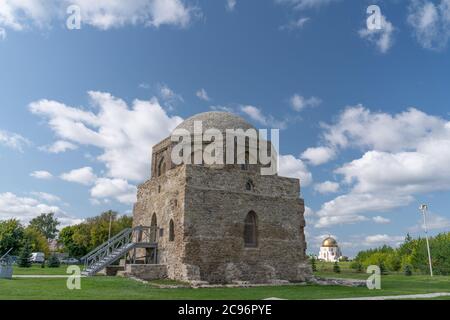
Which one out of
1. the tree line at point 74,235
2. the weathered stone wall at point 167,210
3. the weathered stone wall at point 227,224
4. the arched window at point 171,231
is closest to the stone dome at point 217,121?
the weathered stone wall at point 227,224

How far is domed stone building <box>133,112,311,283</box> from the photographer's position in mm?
21031

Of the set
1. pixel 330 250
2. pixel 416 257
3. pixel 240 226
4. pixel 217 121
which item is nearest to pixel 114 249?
pixel 240 226

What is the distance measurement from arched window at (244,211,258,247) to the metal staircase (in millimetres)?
5389

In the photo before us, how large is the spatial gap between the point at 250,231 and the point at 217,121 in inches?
285

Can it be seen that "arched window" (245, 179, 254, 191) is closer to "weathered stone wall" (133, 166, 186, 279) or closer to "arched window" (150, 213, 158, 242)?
"weathered stone wall" (133, 166, 186, 279)

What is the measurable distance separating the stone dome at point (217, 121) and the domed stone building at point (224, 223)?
0.20 feet

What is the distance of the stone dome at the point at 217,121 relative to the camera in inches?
992

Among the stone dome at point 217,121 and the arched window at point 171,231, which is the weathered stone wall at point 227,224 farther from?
the stone dome at point 217,121

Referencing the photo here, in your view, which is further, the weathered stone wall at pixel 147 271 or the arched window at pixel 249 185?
the arched window at pixel 249 185

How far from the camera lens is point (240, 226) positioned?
22.4 metres

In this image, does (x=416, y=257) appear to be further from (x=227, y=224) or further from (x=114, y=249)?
(x=114, y=249)
